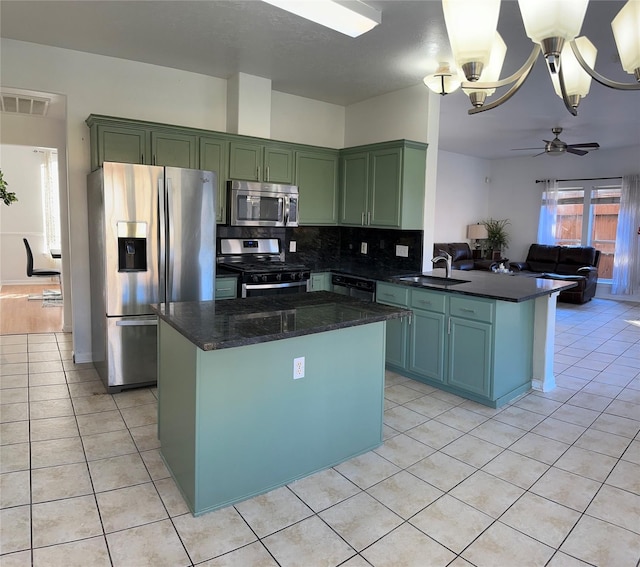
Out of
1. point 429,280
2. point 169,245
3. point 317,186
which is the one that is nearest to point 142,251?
point 169,245

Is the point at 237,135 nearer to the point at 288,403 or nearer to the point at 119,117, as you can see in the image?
the point at 119,117

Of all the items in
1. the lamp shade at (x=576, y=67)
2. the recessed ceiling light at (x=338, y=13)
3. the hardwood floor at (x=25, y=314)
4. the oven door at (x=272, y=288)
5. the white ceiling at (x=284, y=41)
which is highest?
the white ceiling at (x=284, y=41)

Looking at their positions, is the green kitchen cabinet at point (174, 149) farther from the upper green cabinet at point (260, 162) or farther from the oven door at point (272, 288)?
the oven door at point (272, 288)

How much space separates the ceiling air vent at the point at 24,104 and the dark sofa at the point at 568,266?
8085 mm

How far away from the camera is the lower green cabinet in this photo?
347 cm

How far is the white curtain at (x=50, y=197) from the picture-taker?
359 inches

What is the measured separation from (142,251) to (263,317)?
67.1 inches

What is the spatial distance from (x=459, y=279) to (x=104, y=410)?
3093mm

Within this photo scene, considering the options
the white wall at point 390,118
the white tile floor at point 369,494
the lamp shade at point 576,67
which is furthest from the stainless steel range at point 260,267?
the lamp shade at point 576,67

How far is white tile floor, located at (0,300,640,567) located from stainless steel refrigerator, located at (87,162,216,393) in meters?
0.37

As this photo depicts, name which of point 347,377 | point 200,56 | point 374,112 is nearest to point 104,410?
point 347,377

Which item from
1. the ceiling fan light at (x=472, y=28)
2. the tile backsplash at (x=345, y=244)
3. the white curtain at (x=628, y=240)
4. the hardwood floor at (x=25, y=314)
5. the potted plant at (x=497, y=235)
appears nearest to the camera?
the ceiling fan light at (x=472, y=28)

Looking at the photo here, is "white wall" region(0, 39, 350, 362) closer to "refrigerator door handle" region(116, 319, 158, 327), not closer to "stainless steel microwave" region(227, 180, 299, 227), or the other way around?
"stainless steel microwave" region(227, 180, 299, 227)

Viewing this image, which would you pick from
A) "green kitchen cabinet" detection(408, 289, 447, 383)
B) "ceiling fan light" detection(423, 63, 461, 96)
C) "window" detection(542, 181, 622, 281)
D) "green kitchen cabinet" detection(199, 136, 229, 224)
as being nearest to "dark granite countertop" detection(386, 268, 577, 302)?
"green kitchen cabinet" detection(408, 289, 447, 383)
